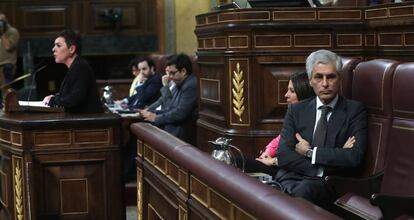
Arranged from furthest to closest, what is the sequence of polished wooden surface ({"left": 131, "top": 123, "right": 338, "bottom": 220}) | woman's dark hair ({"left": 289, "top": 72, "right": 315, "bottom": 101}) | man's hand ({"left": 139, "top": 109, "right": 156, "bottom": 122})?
man's hand ({"left": 139, "top": 109, "right": 156, "bottom": 122}) < woman's dark hair ({"left": 289, "top": 72, "right": 315, "bottom": 101}) < polished wooden surface ({"left": 131, "top": 123, "right": 338, "bottom": 220})

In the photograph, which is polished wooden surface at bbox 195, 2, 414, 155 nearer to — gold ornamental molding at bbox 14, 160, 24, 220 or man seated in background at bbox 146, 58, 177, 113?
man seated in background at bbox 146, 58, 177, 113

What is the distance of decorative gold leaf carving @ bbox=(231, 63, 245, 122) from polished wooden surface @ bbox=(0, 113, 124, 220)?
3.09ft

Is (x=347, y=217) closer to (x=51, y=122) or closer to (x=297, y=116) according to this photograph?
(x=297, y=116)

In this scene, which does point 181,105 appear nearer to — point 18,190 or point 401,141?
point 18,190

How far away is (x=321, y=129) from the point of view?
10.7 feet

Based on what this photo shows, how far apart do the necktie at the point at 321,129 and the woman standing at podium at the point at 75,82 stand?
5.22 ft

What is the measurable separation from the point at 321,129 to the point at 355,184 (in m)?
0.35

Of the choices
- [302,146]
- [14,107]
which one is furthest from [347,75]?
[14,107]

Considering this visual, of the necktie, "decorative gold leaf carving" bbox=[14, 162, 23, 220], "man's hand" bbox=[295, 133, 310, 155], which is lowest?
"decorative gold leaf carving" bbox=[14, 162, 23, 220]

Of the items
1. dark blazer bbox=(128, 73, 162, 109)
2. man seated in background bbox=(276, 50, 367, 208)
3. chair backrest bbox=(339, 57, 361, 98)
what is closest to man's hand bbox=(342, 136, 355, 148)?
man seated in background bbox=(276, 50, 367, 208)

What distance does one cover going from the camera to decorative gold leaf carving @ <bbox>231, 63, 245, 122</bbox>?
15.7 ft

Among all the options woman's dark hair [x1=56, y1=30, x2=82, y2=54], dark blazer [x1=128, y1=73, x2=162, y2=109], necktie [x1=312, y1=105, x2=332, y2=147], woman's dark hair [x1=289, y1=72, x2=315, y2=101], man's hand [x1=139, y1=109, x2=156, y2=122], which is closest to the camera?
necktie [x1=312, y1=105, x2=332, y2=147]

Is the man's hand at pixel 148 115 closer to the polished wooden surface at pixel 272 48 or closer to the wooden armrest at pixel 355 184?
the polished wooden surface at pixel 272 48

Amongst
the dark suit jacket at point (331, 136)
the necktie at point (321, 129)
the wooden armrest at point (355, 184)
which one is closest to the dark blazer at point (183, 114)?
the dark suit jacket at point (331, 136)
